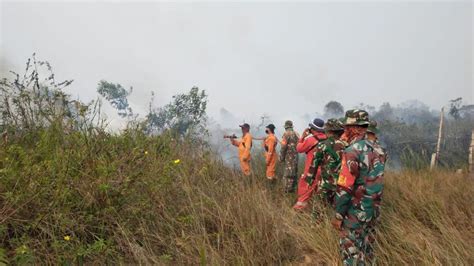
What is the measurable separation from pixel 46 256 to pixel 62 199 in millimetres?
491

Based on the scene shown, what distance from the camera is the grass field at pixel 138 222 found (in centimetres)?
272

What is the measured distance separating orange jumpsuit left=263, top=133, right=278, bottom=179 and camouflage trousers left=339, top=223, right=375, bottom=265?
3760mm

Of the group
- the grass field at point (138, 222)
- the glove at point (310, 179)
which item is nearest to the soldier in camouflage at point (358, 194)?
the grass field at point (138, 222)

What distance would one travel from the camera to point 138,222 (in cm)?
318

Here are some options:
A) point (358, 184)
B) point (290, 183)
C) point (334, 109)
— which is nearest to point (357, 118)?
point (358, 184)

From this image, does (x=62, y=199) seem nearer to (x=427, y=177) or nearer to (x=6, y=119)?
(x=6, y=119)

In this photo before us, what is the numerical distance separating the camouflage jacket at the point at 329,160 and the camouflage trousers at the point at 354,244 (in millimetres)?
1319

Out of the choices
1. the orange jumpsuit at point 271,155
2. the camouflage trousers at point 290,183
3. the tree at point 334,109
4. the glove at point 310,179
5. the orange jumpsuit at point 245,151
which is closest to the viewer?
the glove at point 310,179

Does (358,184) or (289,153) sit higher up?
(289,153)

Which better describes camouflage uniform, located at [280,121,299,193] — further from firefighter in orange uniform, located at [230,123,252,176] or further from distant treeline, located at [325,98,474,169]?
distant treeline, located at [325,98,474,169]

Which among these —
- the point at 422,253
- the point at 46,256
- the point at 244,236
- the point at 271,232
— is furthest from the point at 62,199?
the point at 422,253

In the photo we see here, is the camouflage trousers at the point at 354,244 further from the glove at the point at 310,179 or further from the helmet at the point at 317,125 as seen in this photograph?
the helmet at the point at 317,125

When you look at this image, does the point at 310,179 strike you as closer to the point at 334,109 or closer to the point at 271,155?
the point at 271,155

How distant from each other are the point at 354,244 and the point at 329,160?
1.63 meters
